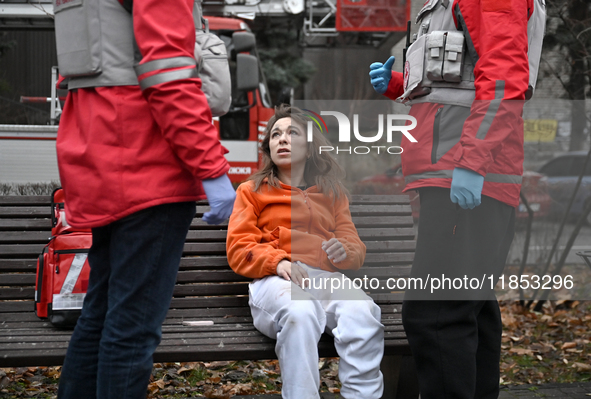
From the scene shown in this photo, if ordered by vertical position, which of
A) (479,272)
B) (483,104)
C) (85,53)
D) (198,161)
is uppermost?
(85,53)

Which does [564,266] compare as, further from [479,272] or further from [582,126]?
[479,272]

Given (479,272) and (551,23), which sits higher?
(551,23)

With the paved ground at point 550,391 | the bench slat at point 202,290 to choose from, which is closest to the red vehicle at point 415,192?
the bench slat at point 202,290

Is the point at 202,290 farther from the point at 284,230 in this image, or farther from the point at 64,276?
the point at 64,276

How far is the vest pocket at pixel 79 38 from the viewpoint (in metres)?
1.79

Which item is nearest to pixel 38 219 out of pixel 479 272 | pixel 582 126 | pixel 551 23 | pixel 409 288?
pixel 409 288

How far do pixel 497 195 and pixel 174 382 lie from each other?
2396 millimetres

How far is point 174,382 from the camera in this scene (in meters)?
3.78

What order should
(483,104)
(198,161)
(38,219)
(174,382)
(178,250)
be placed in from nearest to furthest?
(198,161) → (178,250) → (483,104) → (38,219) → (174,382)

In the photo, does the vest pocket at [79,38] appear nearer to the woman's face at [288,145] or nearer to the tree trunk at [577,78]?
the woman's face at [288,145]

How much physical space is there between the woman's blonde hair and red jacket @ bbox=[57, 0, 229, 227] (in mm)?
1399

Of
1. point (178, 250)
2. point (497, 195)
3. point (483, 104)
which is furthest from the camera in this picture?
point (497, 195)

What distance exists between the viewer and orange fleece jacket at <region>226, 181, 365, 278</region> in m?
3.02

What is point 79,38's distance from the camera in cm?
182
